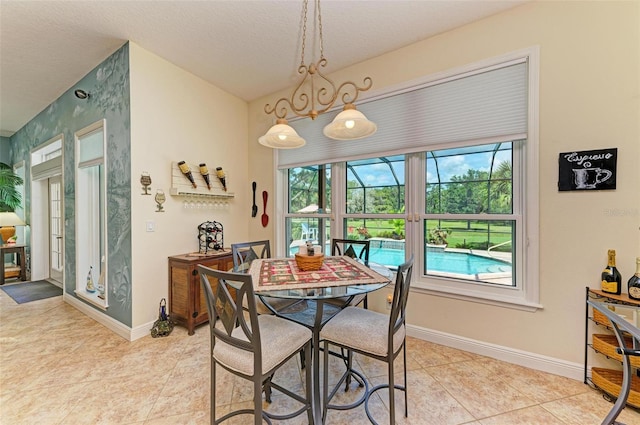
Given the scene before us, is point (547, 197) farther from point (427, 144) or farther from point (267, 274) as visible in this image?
point (267, 274)

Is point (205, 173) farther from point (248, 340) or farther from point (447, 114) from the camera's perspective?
point (447, 114)

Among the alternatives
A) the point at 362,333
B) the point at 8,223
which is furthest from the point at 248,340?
the point at 8,223

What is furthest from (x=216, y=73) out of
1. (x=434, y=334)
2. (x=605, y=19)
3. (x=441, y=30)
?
(x=434, y=334)

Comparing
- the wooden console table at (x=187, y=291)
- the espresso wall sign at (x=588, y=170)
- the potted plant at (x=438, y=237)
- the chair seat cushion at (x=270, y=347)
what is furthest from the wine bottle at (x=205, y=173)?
the espresso wall sign at (x=588, y=170)

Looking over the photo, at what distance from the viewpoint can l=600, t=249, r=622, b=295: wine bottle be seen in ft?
5.77

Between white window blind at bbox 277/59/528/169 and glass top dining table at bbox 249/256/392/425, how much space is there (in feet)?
4.41

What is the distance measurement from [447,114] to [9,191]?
25.2 feet

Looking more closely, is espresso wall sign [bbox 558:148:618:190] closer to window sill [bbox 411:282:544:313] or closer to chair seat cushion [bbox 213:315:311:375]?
window sill [bbox 411:282:544:313]

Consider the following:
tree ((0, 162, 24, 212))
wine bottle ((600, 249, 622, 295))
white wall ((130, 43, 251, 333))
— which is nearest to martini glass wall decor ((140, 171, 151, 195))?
white wall ((130, 43, 251, 333))

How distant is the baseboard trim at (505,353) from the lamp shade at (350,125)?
1.99m

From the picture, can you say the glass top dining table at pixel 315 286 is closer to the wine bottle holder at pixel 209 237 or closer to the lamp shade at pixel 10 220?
the wine bottle holder at pixel 209 237

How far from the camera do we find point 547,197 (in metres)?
2.03

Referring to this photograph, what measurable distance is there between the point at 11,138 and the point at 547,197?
9153mm

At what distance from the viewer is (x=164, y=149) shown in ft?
9.35
